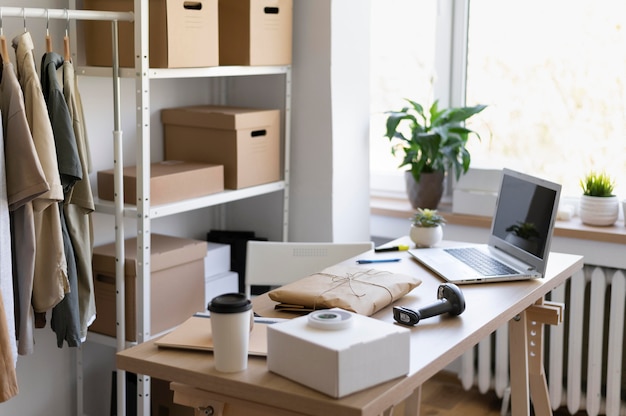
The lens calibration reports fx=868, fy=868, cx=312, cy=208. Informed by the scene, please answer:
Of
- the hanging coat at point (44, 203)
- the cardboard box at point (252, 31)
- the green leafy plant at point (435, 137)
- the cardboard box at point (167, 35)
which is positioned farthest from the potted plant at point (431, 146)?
the hanging coat at point (44, 203)

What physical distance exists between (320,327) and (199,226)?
77.0 inches

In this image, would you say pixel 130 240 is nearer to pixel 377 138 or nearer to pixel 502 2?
pixel 377 138

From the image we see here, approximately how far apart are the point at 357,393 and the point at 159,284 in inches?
54.3

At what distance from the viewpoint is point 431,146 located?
3439 mm

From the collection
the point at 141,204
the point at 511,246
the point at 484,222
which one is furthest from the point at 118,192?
the point at 484,222

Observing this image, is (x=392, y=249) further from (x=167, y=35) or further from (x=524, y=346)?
(x=167, y=35)

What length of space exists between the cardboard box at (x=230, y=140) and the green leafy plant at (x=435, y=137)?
53 centimetres

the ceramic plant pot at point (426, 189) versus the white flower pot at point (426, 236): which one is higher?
the ceramic plant pot at point (426, 189)

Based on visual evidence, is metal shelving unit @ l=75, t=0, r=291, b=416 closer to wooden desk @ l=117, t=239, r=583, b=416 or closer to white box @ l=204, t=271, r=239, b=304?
white box @ l=204, t=271, r=239, b=304

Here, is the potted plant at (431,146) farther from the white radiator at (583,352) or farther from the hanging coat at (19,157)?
the hanging coat at (19,157)

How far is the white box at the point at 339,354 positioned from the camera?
1568mm

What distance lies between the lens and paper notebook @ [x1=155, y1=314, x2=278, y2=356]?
1.80 metres

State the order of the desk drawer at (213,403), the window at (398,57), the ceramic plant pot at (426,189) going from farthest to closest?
the window at (398,57), the ceramic plant pot at (426,189), the desk drawer at (213,403)

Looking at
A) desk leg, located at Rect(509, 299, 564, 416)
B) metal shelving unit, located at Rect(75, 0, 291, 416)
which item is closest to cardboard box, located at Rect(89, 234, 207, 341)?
metal shelving unit, located at Rect(75, 0, 291, 416)
